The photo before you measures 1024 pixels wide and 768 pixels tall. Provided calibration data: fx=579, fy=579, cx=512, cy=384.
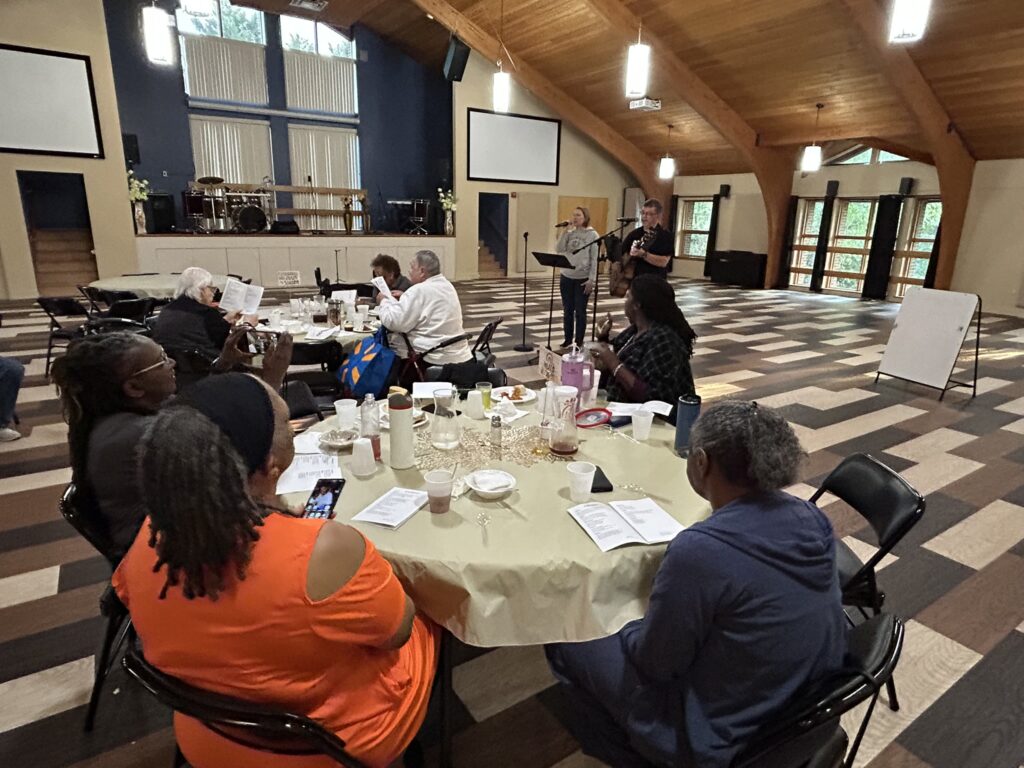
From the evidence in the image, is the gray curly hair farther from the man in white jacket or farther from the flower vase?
the flower vase

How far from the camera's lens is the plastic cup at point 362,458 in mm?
1814

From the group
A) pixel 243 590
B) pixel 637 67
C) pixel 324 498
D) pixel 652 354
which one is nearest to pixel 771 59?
pixel 637 67

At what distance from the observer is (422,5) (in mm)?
10039

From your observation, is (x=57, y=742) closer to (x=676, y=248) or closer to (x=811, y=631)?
(x=811, y=631)

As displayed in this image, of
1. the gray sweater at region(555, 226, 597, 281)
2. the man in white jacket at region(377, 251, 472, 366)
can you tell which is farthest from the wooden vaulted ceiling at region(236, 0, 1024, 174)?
the man in white jacket at region(377, 251, 472, 366)

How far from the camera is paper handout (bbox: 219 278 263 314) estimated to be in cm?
411

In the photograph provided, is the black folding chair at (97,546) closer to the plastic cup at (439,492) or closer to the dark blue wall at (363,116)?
the plastic cup at (439,492)

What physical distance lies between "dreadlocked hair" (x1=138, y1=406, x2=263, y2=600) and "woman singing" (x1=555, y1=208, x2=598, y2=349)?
17.6 feet

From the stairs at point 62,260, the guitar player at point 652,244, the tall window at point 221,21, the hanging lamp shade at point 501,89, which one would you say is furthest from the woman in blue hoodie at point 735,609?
the tall window at point 221,21

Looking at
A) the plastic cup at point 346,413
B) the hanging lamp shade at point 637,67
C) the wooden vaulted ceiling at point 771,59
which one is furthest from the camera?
the wooden vaulted ceiling at point 771,59

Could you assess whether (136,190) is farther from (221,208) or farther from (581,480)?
(581,480)

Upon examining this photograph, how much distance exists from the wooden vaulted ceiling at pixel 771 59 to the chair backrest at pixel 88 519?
29.8ft

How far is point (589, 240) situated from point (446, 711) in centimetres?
539

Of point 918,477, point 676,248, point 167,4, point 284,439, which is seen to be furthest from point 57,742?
point 676,248
